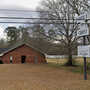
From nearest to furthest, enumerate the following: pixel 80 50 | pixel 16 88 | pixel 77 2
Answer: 1. pixel 16 88
2. pixel 80 50
3. pixel 77 2

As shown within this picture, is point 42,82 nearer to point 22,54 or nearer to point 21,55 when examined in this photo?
point 22,54

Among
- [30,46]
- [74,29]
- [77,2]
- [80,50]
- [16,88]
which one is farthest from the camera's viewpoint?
[30,46]

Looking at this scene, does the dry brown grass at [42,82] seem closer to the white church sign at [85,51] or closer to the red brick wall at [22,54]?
the white church sign at [85,51]

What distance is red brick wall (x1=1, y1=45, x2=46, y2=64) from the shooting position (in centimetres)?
3644

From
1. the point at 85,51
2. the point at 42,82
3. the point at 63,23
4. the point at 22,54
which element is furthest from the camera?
the point at 22,54

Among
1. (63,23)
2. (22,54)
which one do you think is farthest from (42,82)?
(22,54)

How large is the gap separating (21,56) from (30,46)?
10.5 ft

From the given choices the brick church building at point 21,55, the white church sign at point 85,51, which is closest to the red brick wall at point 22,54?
the brick church building at point 21,55

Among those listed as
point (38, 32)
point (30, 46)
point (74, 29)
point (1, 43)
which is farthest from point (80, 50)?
point (1, 43)

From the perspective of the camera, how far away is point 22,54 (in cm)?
3669

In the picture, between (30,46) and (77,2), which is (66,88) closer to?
(77,2)

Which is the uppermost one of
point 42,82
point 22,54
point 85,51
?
point 85,51

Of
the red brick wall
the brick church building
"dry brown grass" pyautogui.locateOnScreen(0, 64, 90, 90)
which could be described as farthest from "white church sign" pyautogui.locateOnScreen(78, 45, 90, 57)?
the red brick wall

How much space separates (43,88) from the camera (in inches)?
419
